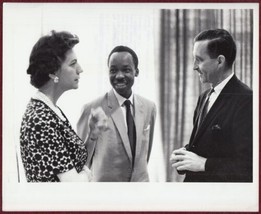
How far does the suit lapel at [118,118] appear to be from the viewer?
2602mm

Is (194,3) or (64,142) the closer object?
(64,142)

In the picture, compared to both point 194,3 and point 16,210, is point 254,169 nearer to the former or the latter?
point 194,3

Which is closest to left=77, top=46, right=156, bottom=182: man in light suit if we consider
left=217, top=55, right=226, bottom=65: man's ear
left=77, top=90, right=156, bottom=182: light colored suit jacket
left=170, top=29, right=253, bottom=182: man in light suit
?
left=77, top=90, right=156, bottom=182: light colored suit jacket

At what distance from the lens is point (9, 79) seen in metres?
2.62

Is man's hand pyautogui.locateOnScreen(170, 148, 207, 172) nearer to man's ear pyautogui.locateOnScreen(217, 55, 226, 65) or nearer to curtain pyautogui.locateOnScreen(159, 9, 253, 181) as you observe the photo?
curtain pyautogui.locateOnScreen(159, 9, 253, 181)

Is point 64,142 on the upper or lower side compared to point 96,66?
lower

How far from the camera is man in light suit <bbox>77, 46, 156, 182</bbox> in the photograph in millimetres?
2594

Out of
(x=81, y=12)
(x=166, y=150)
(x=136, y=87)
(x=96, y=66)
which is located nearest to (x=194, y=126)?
(x=166, y=150)

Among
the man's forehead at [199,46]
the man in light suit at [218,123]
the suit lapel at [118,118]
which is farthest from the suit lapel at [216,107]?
the suit lapel at [118,118]

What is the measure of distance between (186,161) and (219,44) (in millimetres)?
709

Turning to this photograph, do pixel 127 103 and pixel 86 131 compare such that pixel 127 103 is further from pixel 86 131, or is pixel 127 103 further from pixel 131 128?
pixel 86 131

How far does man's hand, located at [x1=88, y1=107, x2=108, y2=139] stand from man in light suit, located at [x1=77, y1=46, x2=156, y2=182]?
0.02 meters

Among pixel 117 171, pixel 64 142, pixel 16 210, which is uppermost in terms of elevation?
pixel 64 142

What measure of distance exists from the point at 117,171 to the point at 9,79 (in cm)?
83
